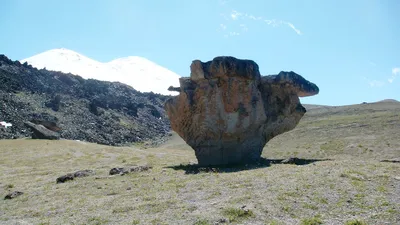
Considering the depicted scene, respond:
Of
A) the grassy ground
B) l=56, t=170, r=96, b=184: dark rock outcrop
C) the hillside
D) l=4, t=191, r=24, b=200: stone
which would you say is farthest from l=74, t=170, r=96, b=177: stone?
the hillside

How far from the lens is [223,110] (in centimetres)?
2630

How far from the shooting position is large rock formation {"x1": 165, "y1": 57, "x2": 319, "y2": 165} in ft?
85.4

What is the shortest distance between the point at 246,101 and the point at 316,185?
12653 millimetres

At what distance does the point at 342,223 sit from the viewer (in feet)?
33.0

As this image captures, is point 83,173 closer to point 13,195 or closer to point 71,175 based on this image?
point 71,175

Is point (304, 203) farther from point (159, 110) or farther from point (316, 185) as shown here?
point (159, 110)

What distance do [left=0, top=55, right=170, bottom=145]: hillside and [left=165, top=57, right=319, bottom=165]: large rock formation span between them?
50438 millimetres

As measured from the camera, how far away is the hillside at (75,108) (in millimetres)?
81312

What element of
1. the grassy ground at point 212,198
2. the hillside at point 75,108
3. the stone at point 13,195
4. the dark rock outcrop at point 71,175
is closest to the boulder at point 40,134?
the hillside at point 75,108

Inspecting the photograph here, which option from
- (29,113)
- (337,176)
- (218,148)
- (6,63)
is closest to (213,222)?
(337,176)

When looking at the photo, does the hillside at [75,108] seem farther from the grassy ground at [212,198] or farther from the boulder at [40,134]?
the grassy ground at [212,198]

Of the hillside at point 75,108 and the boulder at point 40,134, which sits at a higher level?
the hillside at point 75,108

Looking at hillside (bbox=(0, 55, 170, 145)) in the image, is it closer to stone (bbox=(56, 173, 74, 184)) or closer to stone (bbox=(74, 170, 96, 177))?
stone (bbox=(74, 170, 96, 177))

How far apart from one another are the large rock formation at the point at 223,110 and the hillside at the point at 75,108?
50.4 m
